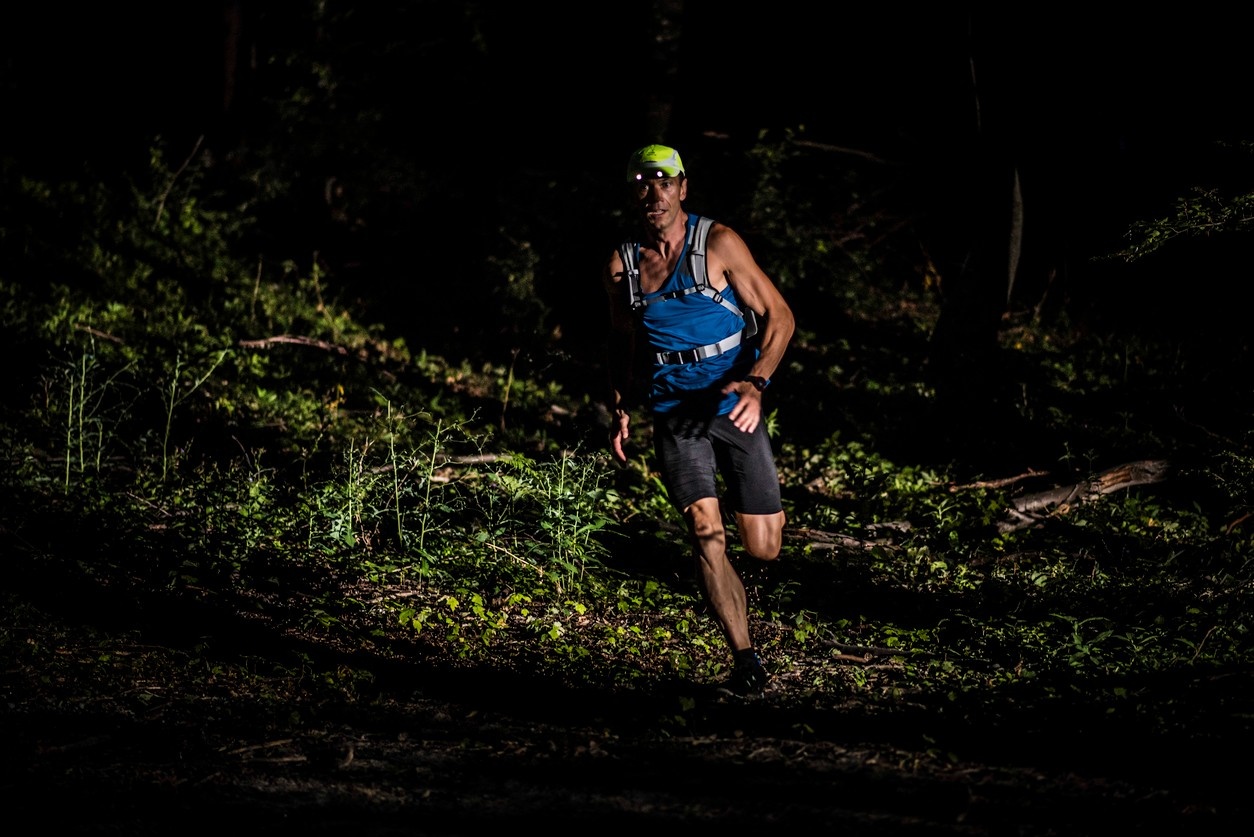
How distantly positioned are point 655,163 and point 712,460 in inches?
50.8

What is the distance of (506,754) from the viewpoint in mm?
4164

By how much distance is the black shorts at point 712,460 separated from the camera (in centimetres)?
502

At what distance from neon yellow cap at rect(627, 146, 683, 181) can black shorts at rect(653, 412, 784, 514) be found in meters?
1.03

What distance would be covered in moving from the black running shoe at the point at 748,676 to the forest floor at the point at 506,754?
0.08 meters

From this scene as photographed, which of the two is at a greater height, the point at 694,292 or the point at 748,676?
the point at 694,292

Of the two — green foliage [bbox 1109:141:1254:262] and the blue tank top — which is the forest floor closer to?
the blue tank top

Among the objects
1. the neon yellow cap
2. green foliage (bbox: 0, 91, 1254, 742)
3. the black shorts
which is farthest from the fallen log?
the neon yellow cap

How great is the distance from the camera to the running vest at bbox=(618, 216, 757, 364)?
5.00 m

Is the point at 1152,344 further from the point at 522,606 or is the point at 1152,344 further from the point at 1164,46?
the point at 522,606

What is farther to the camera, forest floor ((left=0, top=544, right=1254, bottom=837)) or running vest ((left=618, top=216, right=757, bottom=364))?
running vest ((left=618, top=216, right=757, bottom=364))

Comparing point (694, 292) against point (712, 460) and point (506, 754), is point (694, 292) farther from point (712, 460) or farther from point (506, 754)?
point (506, 754)

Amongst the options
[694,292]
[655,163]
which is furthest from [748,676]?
[655,163]

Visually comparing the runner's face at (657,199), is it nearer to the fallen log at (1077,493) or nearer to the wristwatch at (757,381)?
the wristwatch at (757,381)

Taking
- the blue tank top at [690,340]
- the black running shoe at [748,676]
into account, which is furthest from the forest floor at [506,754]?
the blue tank top at [690,340]
